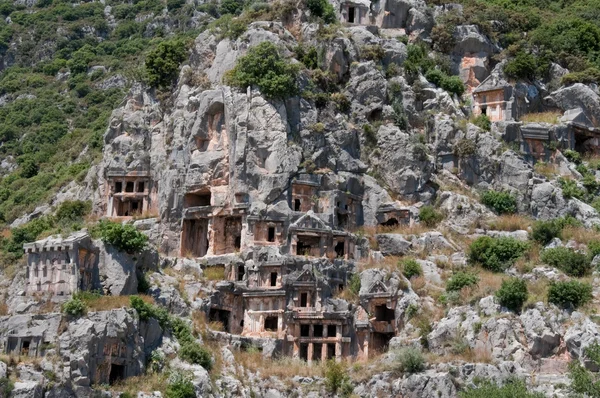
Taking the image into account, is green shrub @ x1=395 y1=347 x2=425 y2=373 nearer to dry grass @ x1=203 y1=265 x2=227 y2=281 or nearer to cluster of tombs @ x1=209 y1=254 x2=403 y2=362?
cluster of tombs @ x1=209 y1=254 x2=403 y2=362

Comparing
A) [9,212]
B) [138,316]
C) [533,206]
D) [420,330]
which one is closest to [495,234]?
[533,206]

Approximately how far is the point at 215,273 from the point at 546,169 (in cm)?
2709

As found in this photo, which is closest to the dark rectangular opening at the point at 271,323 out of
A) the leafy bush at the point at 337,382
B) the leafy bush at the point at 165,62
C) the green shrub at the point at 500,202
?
the leafy bush at the point at 337,382

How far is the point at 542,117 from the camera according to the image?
7656cm

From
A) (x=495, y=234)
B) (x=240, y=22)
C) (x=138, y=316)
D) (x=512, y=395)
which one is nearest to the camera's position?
(x=512, y=395)

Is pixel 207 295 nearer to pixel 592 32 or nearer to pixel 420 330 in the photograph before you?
pixel 420 330

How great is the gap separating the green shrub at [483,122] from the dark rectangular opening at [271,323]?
2331 centimetres

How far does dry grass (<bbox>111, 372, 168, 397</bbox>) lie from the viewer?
52.2 m

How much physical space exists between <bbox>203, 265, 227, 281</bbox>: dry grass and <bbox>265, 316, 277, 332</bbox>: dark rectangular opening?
14.0 feet

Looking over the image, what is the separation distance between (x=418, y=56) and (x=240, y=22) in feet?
49.1

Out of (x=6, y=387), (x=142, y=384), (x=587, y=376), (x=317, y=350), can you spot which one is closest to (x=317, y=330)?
(x=317, y=350)

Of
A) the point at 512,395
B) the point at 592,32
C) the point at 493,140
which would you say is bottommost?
the point at 512,395

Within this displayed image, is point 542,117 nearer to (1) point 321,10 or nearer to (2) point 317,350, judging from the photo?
(1) point 321,10

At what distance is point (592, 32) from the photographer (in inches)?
3366
